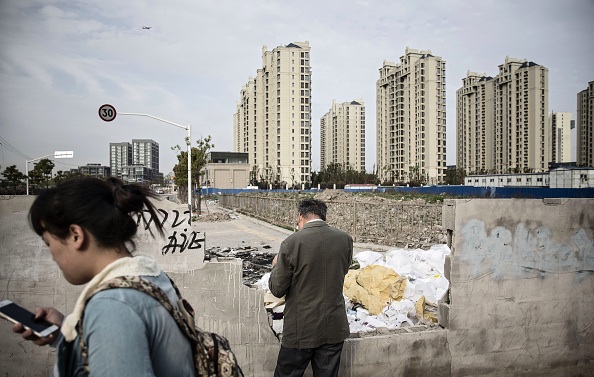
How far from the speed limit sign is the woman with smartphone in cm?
1984

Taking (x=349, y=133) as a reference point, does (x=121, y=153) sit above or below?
below

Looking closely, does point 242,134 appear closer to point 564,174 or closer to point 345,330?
point 564,174

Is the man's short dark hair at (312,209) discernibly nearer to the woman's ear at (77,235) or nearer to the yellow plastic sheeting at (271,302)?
the yellow plastic sheeting at (271,302)

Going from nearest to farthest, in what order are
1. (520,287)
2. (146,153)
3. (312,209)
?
1. (312,209)
2. (520,287)
3. (146,153)

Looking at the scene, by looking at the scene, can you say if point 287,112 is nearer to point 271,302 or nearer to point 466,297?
point 271,302

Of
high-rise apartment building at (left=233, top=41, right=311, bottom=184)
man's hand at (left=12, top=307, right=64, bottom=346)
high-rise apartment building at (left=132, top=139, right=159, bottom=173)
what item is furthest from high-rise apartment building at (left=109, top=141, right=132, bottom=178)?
man's hand at (left=12, top=307, right=64, bottom=346)

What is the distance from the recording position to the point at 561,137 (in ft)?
435

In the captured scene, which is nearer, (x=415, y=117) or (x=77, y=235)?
(x=77, y=235)

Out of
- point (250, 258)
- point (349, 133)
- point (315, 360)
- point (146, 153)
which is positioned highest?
point (349, 133)

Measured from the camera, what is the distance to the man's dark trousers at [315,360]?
332 cm

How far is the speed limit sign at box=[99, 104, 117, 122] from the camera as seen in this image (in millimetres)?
19391

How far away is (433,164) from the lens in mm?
119188

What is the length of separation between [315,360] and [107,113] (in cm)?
1944

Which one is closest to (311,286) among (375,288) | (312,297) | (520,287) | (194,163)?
(312,297)
